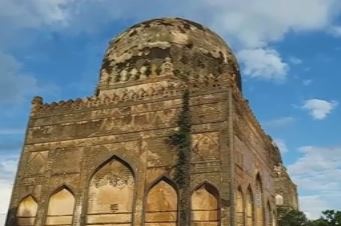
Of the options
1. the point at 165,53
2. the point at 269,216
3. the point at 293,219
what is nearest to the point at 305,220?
the point at 293,219

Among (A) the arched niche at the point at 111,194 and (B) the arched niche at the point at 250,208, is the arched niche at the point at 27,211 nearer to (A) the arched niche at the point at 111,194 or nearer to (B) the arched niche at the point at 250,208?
(A) the arched niche at the point at 111,194

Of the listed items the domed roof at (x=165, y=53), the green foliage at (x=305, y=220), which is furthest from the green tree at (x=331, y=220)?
the domed roof at (x=165, y=53)

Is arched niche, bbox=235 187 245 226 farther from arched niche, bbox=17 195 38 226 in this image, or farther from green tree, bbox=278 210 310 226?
green tree, bbox=278 210 310 226

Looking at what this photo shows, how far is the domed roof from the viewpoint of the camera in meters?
13.1

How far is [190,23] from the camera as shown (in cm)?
→ 1478

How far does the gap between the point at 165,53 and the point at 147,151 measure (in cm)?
389

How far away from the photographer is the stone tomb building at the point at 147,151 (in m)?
9.98

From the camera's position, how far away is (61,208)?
11203 mm

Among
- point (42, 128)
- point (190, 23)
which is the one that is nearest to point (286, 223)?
point (190, 23)

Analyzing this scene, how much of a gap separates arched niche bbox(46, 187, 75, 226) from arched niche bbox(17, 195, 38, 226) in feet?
1.67

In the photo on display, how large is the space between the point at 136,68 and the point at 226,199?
5711 mm

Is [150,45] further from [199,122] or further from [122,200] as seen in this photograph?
[122,200]

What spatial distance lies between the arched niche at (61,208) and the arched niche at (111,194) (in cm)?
57

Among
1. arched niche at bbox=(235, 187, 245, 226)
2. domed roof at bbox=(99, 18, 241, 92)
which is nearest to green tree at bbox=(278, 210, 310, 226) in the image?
domed roof at bbox=(99, 18, 241, 92)
